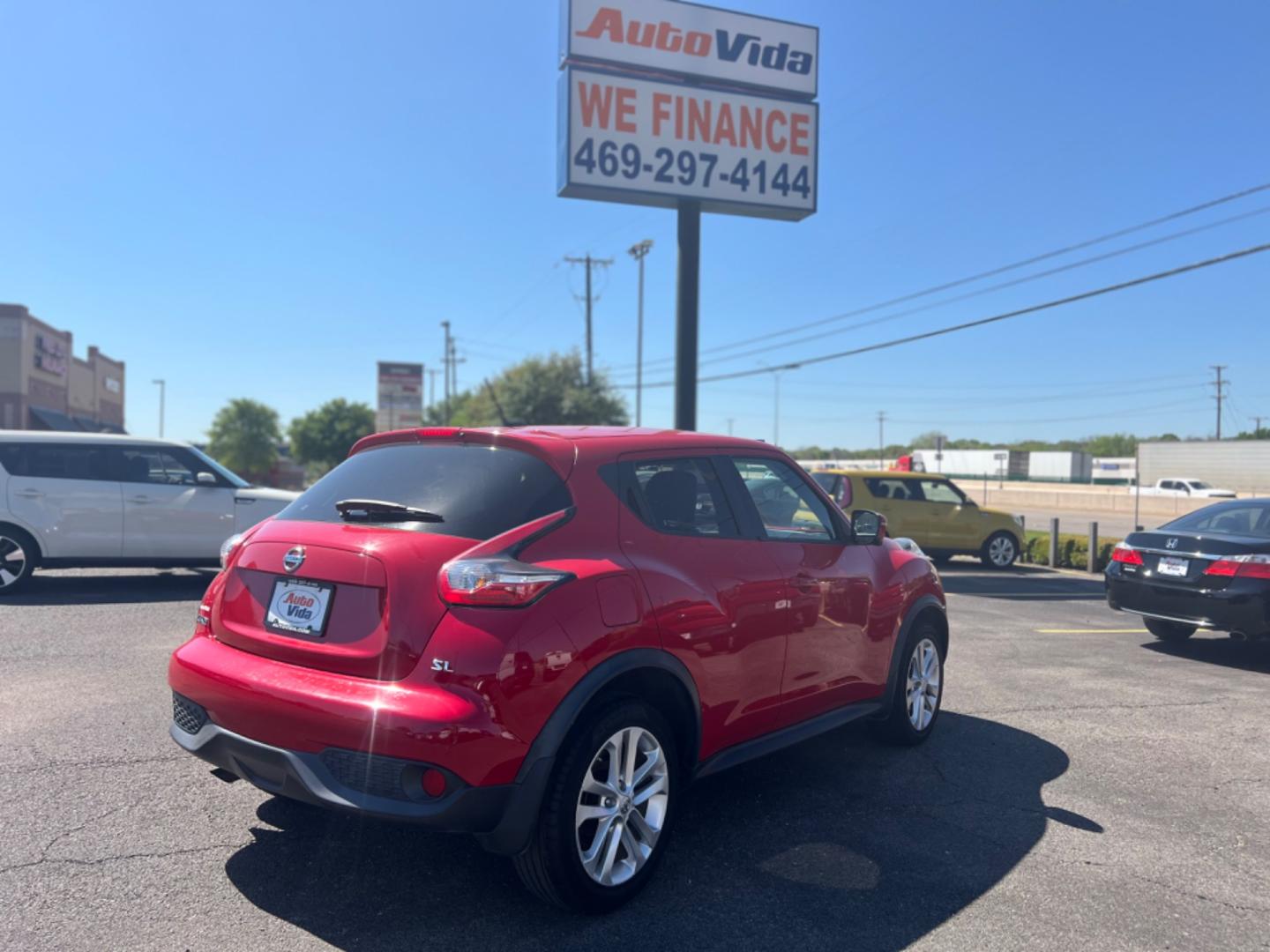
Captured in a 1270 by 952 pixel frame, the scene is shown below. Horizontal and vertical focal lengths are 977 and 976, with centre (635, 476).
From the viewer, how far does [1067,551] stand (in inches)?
712

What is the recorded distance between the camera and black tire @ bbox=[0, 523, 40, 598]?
9852 millimetres

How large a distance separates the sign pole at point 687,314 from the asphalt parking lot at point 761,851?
534 inches

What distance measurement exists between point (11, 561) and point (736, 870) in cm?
908

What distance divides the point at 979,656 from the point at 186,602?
24.6 ft

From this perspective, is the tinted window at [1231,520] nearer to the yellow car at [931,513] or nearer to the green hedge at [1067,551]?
the yellow car at [931,513]

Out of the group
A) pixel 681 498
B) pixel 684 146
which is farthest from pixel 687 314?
pixel 681 498

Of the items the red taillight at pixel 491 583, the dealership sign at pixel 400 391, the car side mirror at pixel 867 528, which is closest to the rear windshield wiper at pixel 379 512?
the red taillight at pixel 491 583

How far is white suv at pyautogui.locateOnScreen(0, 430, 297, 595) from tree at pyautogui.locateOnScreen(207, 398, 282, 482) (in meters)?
75.2

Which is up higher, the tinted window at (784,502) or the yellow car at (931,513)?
the tinted window at (784,502)

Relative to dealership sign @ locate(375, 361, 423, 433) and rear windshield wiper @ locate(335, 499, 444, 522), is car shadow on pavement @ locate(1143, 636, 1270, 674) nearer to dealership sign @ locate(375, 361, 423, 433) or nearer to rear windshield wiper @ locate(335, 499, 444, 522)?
rear windshield wiper @ locate(335, 499, 444, 522)

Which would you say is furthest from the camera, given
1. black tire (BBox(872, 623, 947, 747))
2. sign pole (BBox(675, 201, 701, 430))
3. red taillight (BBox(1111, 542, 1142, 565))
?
sign pole (BBox(675, 201, 701, 430))

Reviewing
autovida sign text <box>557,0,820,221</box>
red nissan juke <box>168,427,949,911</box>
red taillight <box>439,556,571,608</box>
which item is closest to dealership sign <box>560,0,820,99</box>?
autovida sign text <box>557,0,820,221</box>

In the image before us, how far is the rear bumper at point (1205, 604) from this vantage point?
25.8ft

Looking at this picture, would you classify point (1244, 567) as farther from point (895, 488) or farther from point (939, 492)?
point (939, 492)
